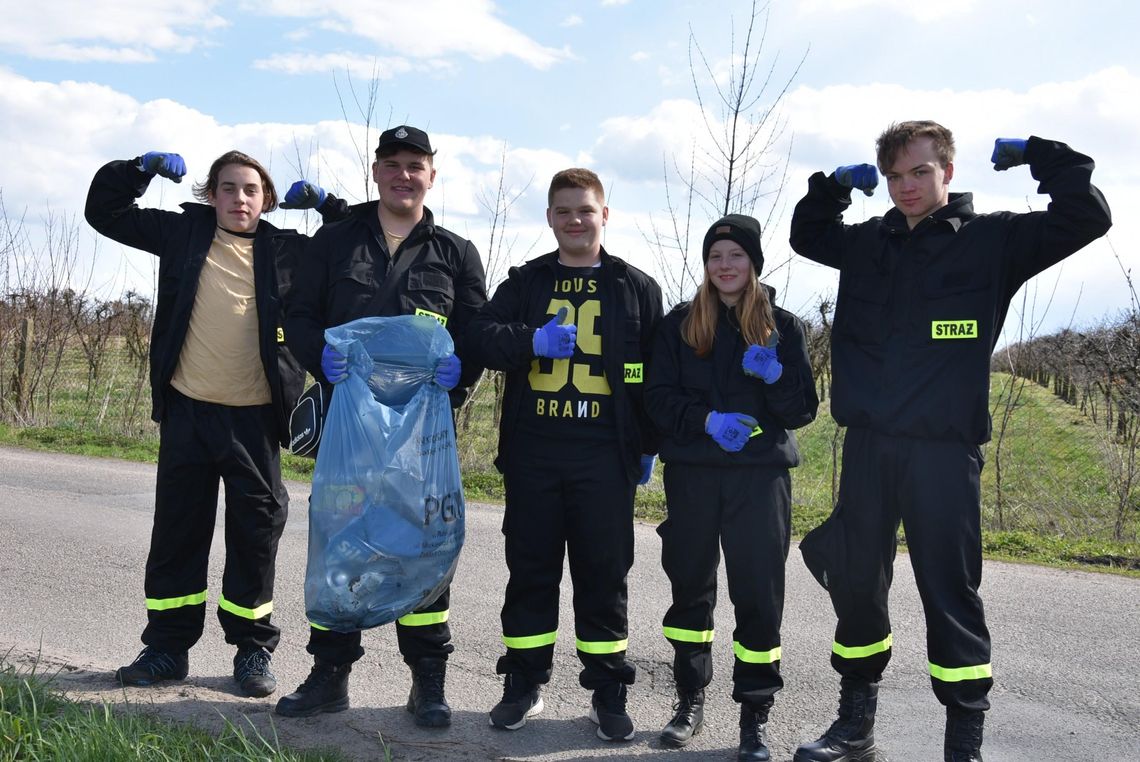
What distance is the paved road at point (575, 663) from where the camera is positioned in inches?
140

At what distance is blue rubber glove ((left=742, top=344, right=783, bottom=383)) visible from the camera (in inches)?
137

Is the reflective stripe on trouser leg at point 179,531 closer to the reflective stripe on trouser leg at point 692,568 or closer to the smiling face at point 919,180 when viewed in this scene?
the reflective stripe on trouser leg at point 692,568

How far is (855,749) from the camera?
135 inches

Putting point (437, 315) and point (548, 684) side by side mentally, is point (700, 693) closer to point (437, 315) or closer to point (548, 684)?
point (548, 684)

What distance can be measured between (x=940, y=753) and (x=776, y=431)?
131 centimetres

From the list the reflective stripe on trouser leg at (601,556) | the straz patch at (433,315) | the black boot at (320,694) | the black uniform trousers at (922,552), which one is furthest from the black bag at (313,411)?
the black uniform trousers at (922,552)

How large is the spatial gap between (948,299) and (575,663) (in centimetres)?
225

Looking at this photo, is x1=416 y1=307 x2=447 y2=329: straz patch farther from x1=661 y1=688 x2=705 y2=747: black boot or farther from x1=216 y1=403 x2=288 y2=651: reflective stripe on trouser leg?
x1=661 y1=688 x2=705 y2=747: black boot

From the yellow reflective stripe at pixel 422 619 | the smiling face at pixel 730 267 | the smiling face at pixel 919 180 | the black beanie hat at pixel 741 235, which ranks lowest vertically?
the yellow reflective stripe at pixel 422 619

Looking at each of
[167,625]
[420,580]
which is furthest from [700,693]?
[167,625]

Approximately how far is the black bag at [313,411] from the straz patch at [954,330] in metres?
1.99

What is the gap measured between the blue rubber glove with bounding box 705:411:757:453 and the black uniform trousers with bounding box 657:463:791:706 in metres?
0.13

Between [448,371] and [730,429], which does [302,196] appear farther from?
[730,429]

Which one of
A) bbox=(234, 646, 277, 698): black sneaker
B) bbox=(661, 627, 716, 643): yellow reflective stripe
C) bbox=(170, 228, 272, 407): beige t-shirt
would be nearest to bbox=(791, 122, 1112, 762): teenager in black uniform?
bbox=(661, 627, 716, 643): yellow reflective stripe
